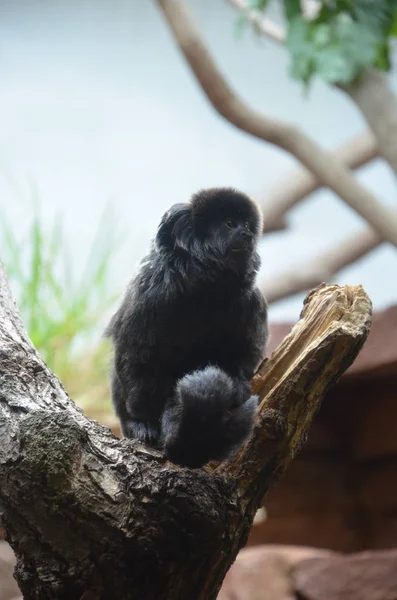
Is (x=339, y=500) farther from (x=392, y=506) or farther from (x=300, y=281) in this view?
(x=300, y=281)

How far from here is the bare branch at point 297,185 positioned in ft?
19.3

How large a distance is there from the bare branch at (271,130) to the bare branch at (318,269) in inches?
65.2

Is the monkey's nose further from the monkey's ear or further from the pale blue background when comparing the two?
the pale blue background

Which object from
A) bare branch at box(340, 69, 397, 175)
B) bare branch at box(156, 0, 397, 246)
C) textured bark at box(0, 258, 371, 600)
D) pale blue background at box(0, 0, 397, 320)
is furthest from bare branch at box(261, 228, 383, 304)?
textured bark at box(0, 258, 371, 600)

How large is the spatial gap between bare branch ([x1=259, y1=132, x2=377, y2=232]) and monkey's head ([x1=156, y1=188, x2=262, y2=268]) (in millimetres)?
3802

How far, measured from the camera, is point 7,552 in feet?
13.0

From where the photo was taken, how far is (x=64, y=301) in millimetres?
5254

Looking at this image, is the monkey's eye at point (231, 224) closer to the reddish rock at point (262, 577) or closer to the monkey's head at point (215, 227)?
the monkey's head at point (215, 227)

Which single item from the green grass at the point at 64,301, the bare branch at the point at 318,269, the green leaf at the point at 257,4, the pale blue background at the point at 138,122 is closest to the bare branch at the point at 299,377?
the green leaf at the point at 257,4

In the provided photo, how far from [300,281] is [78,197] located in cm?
216

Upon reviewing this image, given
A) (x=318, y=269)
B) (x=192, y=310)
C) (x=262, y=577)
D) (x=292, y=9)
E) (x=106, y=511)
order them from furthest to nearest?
1. (x=318, y=269)
2. (x=292, y=9)
3. (x=262, y=577)
4. (x=192, y=310)
5. (x=106, y=511)

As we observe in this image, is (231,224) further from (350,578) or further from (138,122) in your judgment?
(138,122)

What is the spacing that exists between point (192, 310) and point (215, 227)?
270mm

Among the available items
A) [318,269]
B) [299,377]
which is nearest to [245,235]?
[299,377]
